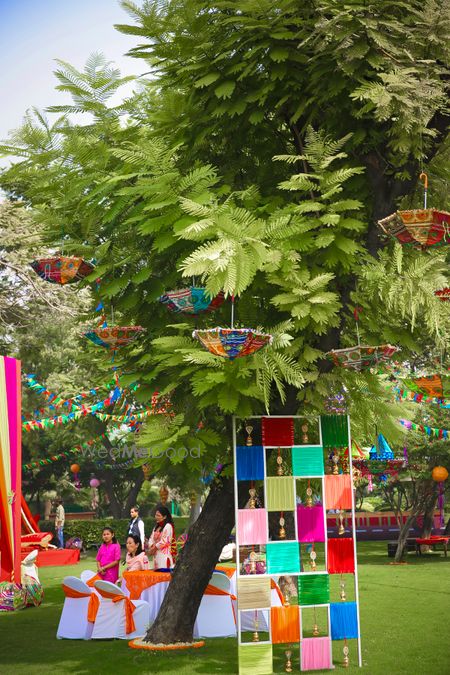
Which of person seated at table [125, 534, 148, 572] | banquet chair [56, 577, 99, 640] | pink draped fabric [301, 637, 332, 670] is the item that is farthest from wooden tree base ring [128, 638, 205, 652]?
pink draped fabric [301, 637, 332, 670]

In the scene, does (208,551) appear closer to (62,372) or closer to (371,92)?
(371,92)

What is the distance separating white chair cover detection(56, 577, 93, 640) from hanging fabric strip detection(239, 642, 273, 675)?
2899 mm

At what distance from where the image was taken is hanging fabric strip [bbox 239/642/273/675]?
8492mm

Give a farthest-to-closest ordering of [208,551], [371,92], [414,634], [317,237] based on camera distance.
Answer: [414,634] < [208,551] < [317,237] < [371,92]

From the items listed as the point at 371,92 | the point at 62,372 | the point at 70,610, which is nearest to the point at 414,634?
the point at 70,610

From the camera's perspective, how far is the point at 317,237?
8273 millimetres

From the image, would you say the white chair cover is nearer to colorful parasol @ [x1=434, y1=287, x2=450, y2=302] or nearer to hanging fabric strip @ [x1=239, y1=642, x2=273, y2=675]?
hanging fabric strip @ [x1=239, y1=642, x2=273, y2=675]

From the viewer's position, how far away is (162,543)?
Answer: 465 inches

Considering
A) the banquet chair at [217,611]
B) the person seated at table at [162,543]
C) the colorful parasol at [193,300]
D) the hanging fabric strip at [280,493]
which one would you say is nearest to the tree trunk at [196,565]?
the banquet chair at [217,611]

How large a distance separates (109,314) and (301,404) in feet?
7.89

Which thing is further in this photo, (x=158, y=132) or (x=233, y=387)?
(x=158, y=132)

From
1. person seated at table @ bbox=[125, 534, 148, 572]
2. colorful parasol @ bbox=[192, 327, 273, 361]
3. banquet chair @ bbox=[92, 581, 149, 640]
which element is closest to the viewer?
colorful parasol @ bbox=[192, 327, 273, 361]

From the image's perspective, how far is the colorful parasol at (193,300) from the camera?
7.95 metres

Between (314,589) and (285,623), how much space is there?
45cm
